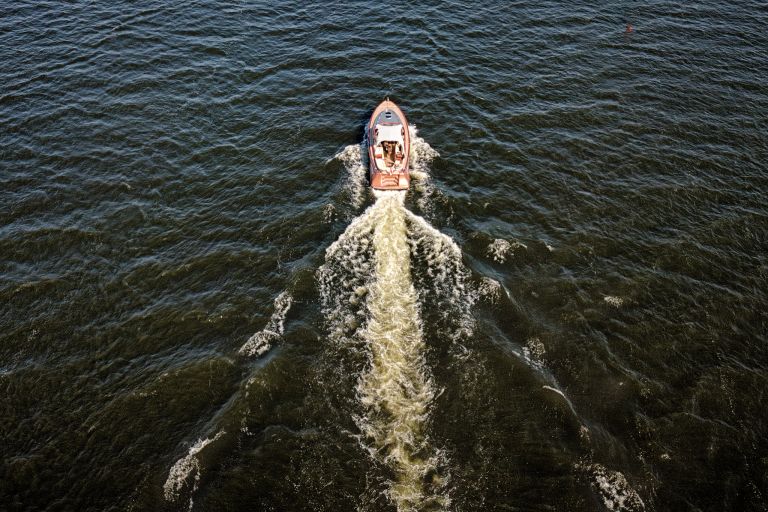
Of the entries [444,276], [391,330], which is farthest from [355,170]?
[391,330]

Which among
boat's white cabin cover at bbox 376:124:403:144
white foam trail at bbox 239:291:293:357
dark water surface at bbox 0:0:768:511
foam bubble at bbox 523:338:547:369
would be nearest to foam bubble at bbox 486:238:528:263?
dark water surface at bbox 0:0:768:511

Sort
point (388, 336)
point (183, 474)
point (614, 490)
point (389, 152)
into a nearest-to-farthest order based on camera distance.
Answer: point (614, 490) → point (183, 474) → point (388, 336) → point (389, 152)

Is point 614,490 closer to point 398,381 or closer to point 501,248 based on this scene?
point 398,381

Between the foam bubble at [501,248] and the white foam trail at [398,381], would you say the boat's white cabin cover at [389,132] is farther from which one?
the foam bubble at [501,248]

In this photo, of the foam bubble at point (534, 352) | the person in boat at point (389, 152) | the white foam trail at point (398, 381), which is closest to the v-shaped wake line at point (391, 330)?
the white foam trail at point (398, 381)

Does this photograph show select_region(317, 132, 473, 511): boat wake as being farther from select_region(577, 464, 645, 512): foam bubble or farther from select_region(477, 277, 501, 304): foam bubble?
select_region(577, 464, 645, 512): foam bubble
